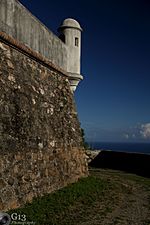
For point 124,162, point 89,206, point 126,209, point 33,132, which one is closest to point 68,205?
point 89,206

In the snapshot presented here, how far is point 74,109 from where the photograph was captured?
12969mm

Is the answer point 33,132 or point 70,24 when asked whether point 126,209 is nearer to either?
point 33,132

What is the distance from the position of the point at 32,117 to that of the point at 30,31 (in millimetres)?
3007

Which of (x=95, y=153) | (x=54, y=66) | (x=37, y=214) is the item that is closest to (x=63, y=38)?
(x=54, y=66)

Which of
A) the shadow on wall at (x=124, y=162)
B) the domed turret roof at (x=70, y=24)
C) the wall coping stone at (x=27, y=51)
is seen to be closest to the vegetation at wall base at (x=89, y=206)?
the wall coping stone at (x=27, y=51)

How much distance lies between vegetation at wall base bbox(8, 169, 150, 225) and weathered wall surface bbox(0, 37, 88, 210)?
464 mm

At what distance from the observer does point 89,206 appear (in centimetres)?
845

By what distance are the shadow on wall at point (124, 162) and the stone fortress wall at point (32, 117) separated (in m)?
7.42

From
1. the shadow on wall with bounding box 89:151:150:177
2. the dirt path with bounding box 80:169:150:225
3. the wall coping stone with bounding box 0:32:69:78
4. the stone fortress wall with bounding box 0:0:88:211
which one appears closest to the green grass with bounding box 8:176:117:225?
the dirt path with bounding box 80:169:150:225

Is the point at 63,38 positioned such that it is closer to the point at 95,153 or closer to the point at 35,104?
the point at 35,104

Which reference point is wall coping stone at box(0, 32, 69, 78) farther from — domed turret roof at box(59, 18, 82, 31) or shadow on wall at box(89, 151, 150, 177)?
shadow on wall at box(89, 151, 150, 177)

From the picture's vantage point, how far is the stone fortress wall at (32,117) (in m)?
7.68

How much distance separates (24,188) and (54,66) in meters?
5.41

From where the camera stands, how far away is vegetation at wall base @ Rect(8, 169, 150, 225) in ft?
23.4
